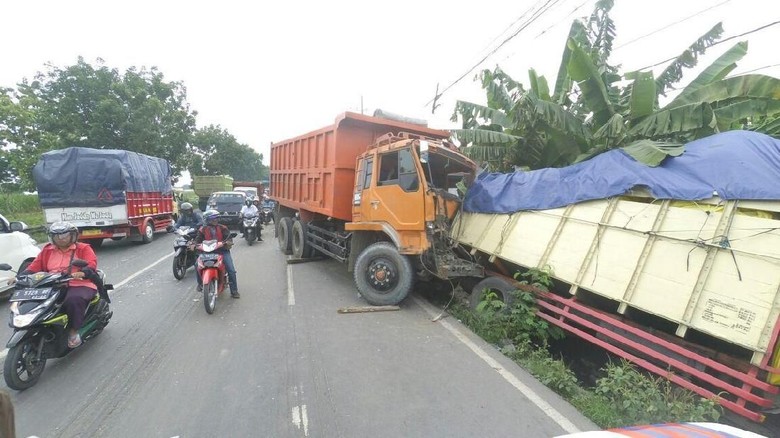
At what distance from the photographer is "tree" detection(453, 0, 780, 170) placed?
16.2 feet

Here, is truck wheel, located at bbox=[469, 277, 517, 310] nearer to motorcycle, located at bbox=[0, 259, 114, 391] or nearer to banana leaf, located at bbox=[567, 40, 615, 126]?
banana leaf, located at bbox=[567, 40, 615, 126]

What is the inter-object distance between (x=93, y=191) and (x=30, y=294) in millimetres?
7806

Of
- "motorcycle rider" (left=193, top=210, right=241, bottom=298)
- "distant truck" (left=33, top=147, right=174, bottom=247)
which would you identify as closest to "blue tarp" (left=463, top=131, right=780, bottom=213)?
"motorcycle rider" (left=193, top=210, right=241, bottom=298)

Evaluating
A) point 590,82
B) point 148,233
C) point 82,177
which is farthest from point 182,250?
point 590,82

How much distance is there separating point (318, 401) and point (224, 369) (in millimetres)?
1226

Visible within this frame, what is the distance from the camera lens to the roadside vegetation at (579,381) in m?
2.85

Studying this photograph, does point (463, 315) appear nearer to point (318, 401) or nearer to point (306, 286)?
point (318, 401)

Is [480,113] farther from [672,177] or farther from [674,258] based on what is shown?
[674,258]

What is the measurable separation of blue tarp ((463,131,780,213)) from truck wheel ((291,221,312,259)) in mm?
4950

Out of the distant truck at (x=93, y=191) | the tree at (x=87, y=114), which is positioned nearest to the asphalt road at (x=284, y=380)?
the distant truck at (x=93, y=191)

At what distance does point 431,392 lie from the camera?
10.5 ft

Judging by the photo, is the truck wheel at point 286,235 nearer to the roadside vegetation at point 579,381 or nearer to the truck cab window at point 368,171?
the truck cab window at point 368,171

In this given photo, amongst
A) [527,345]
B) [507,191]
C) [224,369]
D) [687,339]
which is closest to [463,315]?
[527,345]

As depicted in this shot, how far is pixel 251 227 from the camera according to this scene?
11266 mm
